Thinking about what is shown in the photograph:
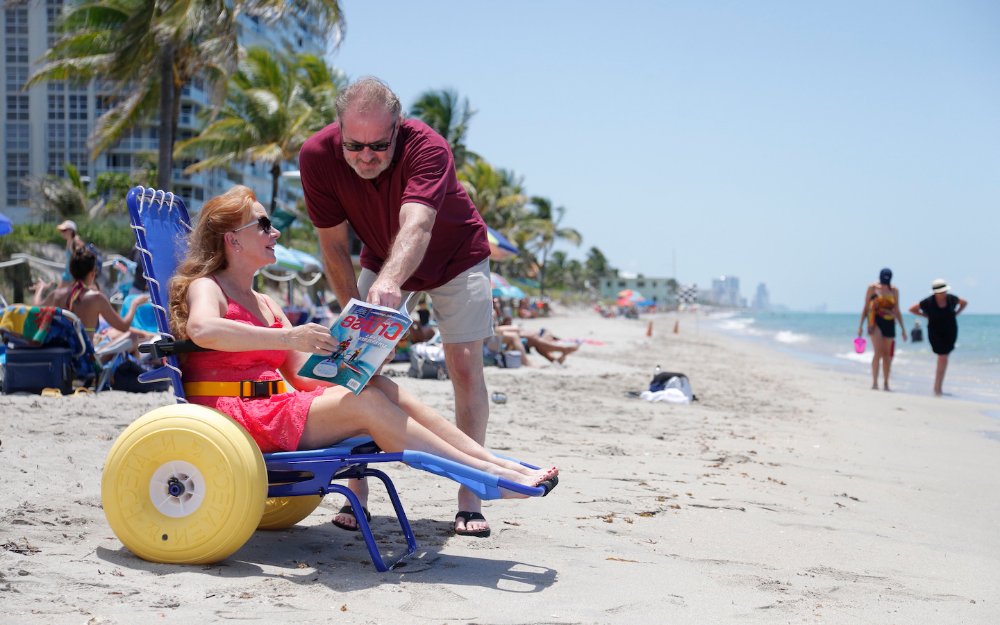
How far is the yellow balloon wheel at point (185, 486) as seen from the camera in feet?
9.31

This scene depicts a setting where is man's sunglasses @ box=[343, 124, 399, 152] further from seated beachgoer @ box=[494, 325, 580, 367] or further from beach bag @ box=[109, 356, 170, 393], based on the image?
Result: seated beachgoer @ box=[494, 325, 580, 367]

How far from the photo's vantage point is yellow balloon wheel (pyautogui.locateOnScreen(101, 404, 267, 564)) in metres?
2.84

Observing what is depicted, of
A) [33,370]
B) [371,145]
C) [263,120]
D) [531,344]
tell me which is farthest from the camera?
[263,120]

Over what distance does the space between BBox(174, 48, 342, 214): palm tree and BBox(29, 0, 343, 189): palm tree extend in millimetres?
3383

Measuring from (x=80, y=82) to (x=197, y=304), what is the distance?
19393 millimetres

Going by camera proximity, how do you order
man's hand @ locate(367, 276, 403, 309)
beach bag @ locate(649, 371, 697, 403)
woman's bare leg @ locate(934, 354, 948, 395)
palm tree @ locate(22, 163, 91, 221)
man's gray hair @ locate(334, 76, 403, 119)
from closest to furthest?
man's hand @ locate(367, 276, 403, 309) → man's gray hair @ locate(334, 76, 403, 119) → beach bag @ locate(649, 371, 697, 403) → woman's bare leg @ locate(934, 354, 948, 395) → palm tree @ locate(22, 163, 91, 221)

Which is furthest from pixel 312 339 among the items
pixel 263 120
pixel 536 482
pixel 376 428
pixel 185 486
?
pixel 263 120

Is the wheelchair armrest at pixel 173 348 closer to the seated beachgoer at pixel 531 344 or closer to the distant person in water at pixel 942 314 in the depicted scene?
the seated beachgoer at pixel 531 344

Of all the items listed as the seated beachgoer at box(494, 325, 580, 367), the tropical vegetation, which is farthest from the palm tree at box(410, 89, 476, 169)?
the seated beachgoer at box(494, 325, 580, 367)

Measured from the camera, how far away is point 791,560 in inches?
133

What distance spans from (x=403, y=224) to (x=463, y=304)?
618 millimetres

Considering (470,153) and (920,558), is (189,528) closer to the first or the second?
(920,558)

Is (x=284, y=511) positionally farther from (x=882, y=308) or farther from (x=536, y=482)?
(x=882, y=308)

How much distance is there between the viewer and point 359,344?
288cm
